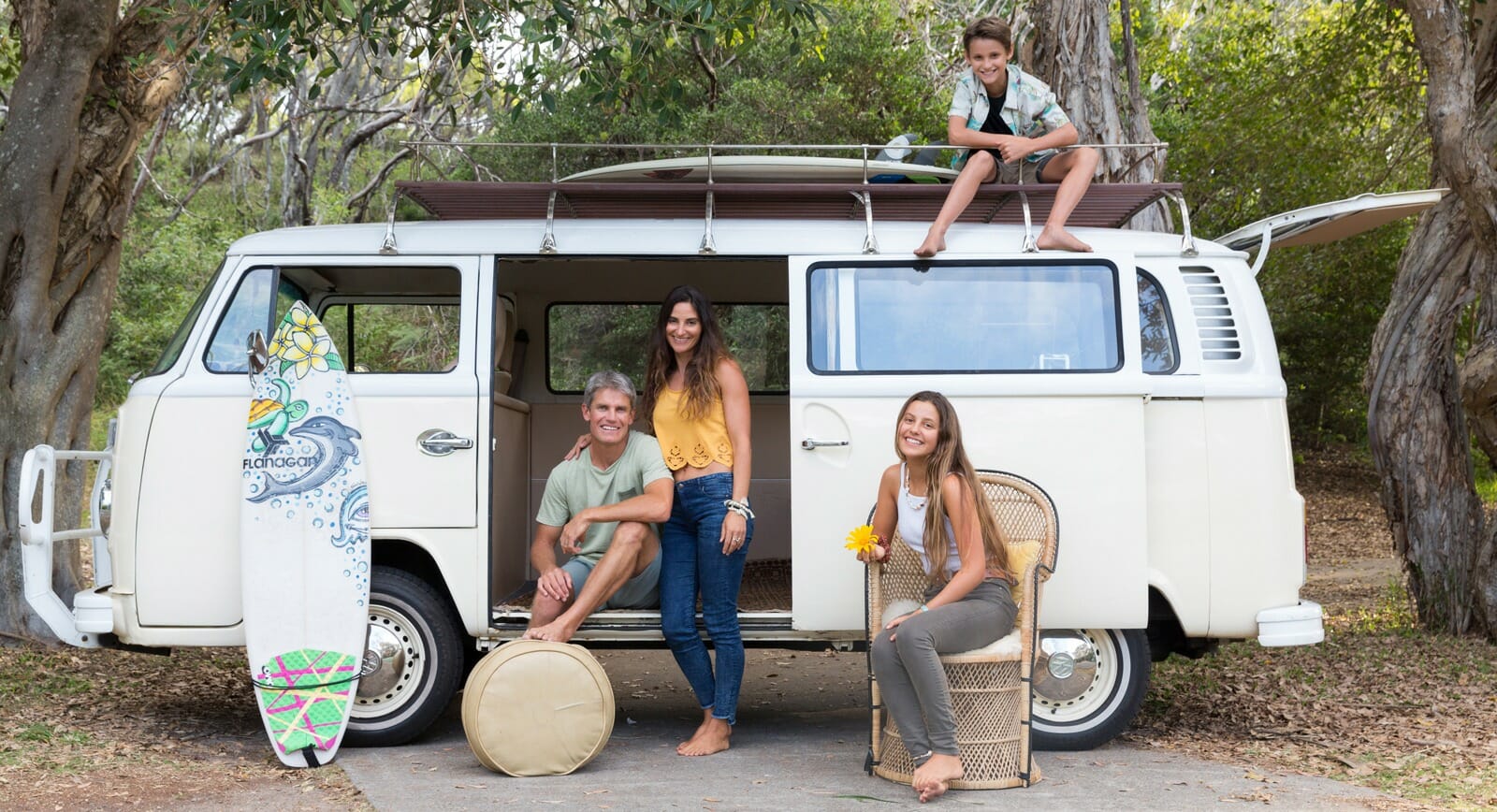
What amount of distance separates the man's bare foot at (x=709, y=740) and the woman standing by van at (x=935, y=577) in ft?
3.19

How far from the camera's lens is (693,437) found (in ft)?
19.3

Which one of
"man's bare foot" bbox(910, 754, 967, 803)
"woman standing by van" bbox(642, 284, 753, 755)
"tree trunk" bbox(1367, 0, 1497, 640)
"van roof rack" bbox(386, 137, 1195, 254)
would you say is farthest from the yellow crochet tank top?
"tree trunk" bbox(1367, 0, 1497, 640)

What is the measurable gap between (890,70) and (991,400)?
9.74 m

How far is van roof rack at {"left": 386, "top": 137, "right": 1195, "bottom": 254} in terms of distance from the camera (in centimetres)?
595

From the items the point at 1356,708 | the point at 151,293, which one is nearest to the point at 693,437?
the point at 1356,708

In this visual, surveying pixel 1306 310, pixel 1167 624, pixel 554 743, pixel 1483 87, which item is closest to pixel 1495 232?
pixel 1483 87

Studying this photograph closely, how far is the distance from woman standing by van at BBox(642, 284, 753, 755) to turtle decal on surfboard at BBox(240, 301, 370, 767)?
128 centimetres

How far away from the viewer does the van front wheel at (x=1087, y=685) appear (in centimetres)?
594

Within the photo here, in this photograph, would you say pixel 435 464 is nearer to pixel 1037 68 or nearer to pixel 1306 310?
pixel 1037 68

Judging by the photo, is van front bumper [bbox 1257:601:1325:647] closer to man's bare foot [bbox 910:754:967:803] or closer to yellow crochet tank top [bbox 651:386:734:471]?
man's bare foot [bbox 910:754:967:803]

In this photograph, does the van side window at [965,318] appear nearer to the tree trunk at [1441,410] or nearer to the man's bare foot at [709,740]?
the man's bare foot at [709,740]

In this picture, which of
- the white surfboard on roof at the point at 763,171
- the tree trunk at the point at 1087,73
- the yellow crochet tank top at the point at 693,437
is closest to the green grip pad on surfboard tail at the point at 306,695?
the yellow crochet tank top at the point at 693,437

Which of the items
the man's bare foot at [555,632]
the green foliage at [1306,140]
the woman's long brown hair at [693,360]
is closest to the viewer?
the man's bare foot at [555,632]

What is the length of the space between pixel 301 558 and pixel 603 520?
1.22 meters
